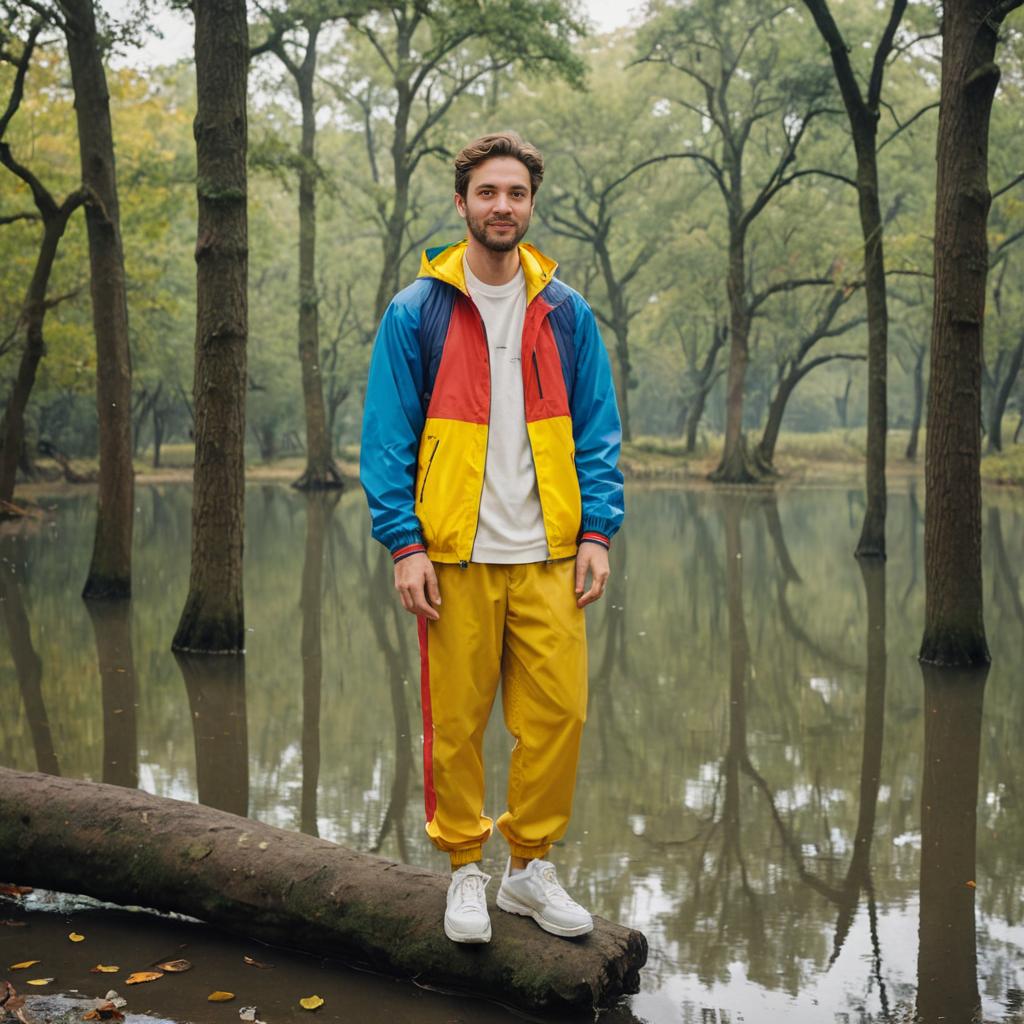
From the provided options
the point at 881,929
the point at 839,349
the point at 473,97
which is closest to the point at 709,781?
the point at 881,929

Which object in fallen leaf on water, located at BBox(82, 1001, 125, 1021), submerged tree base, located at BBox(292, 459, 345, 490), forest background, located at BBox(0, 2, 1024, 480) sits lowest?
submerged tree base, located at BBox(292, 459, 345, 490)

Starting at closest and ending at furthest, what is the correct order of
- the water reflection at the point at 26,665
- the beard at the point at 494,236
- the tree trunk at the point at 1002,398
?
the beard at the point at 494,236, the water reflection at the point at 26,665, the tree trunk at the point at 1002,398

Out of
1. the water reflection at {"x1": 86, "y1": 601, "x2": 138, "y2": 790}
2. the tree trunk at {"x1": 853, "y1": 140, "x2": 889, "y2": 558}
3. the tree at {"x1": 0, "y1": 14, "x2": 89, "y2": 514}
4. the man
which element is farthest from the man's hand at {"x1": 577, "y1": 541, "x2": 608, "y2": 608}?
the tree trunk at {"x1": 853, "y1": 140, "x2": 889, "y2": 558}

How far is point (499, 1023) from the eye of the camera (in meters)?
3.65

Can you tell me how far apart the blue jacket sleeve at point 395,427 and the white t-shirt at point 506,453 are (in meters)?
0.21

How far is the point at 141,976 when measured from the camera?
382cm

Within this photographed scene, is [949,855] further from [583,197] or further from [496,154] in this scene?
[583,197]

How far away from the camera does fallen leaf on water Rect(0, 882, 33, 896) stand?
14.9ft

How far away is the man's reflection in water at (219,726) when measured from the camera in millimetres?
6082

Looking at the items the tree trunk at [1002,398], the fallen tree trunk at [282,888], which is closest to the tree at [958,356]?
the fallen tree trunk at [282,888]

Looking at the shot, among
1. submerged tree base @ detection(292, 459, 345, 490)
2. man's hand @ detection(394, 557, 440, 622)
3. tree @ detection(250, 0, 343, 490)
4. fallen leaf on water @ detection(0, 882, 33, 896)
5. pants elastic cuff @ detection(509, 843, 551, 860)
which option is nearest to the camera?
man's hand @ detection(394, 557, 440, 622)

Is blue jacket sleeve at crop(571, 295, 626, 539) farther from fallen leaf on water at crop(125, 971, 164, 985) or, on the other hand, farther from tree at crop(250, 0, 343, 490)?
tree at crop(250, 0, 343, 490)

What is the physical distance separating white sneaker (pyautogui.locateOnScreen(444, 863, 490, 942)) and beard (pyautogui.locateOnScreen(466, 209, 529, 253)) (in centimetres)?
180

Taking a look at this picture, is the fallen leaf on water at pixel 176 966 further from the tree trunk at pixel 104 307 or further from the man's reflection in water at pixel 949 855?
the tree trunk at pixel 104 307
